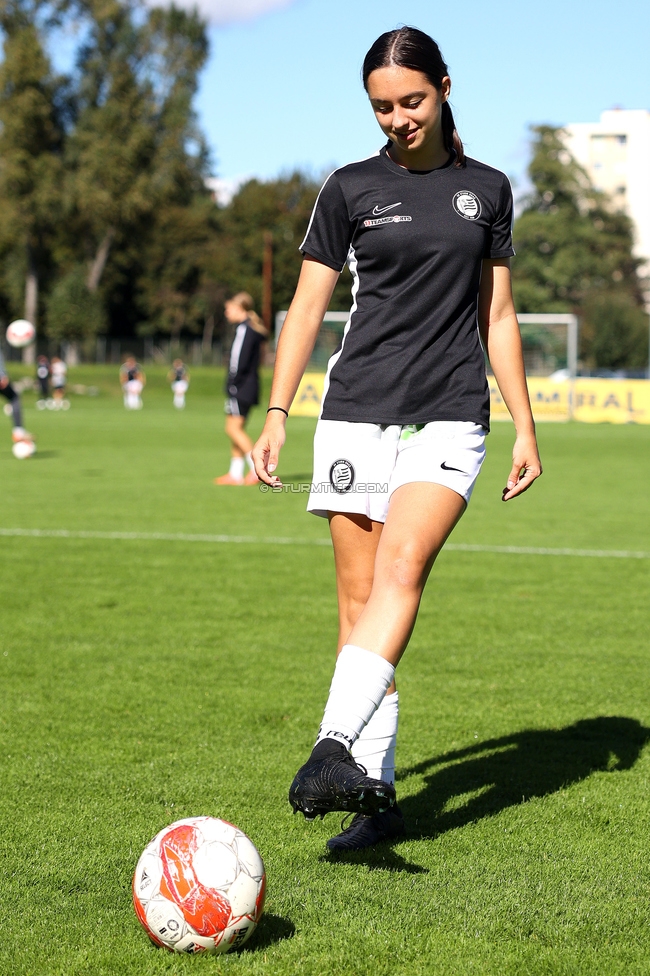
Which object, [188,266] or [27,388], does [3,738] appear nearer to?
[27,388]

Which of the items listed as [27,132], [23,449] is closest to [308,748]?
[23,449]

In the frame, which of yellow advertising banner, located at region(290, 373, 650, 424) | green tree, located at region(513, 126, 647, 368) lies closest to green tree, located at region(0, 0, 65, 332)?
yellow advertising banner, located at region(290, 373, 650, 424)

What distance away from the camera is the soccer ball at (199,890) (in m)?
2.77

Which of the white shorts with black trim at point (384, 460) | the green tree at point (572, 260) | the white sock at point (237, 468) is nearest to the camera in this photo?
the white shorts with black trim at point (384, 460)

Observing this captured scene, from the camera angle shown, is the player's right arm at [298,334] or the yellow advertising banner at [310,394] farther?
the yellow advertising banner at [310,394]

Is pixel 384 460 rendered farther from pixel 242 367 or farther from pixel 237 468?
pixel 237 468

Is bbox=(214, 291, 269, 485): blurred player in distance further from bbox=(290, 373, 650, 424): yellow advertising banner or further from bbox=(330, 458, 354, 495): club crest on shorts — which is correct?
bbox=(290, 373, 650, 424): yellow advertising banner

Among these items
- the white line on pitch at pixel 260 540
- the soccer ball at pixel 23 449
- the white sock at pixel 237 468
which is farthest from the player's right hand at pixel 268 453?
the soccer ball at pixel 23 449

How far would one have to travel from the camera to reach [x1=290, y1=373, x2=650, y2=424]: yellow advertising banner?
1442 inches

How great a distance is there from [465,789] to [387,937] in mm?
1287

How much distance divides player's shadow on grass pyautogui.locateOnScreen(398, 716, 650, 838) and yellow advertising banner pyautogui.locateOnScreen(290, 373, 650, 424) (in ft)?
103

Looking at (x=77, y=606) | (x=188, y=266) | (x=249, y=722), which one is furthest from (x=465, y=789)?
(x=188, y=266)

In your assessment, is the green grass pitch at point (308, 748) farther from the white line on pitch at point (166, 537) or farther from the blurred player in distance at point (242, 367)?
the blurred player in distance at point (242, 367)

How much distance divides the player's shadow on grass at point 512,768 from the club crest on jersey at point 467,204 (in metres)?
1.86
